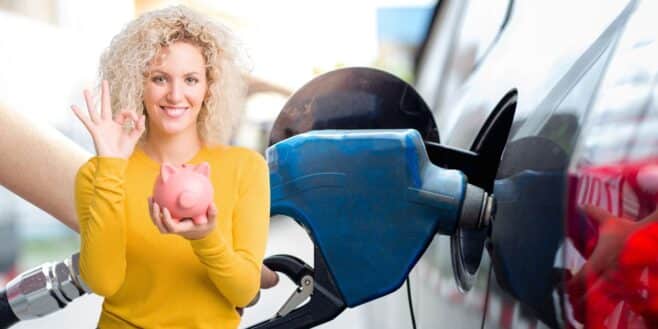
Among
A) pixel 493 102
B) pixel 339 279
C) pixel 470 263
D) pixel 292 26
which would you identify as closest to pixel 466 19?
pixel 292 26

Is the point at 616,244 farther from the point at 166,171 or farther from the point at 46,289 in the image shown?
the point at 46,289

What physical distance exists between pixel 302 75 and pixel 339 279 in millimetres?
A: 239

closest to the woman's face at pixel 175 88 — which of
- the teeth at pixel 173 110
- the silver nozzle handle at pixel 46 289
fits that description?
the teeth at pixel 173 110

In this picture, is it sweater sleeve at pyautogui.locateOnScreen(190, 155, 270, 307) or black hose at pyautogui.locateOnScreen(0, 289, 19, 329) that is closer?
sweater sleeve at pyautogui.locateOnScreen(190, 155, 270, 307)

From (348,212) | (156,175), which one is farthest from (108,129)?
(348,212)

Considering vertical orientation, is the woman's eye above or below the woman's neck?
above

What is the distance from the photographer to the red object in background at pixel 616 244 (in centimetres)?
34

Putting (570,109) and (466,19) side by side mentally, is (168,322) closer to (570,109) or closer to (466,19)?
(570,109)

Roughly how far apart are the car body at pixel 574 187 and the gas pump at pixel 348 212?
1.4 inches

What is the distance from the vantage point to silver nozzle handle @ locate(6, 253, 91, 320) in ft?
1.66

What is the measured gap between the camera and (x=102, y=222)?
1.34ft

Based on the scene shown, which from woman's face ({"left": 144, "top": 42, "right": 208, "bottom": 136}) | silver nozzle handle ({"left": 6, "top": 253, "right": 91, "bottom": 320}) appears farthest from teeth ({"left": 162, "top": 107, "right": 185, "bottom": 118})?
silver nozzle handle ({"left": 6, "top": 253, "right": 91, "bottom": 320})

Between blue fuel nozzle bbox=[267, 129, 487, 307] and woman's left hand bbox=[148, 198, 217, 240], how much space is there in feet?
0.35

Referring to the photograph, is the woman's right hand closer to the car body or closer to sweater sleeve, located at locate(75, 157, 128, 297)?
sweater sleeve, located at locate(75, 157, 128, 297)
